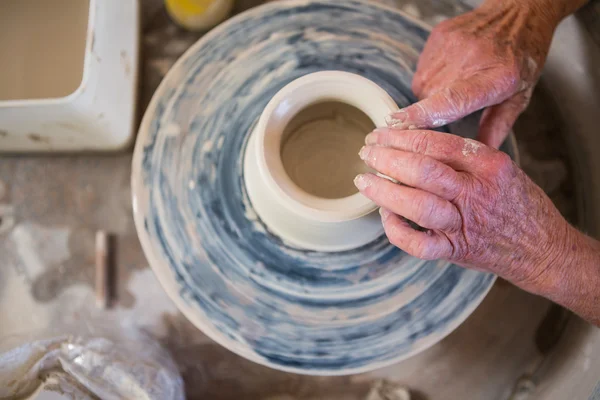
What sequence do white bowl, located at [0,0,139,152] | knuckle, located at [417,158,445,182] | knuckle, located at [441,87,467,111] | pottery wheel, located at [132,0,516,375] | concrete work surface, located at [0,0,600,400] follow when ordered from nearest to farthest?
knuckle, located at [417,158,445,182] → knuckle, located at [441,87,467,111] → pottery wheel, located at [132,0,516,375] → white bowl, located at [0,0,139,152] → concrete work surface, located at [0,0,600,400]

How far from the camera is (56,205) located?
1.39 m


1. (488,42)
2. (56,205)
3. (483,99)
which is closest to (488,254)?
(483,99)

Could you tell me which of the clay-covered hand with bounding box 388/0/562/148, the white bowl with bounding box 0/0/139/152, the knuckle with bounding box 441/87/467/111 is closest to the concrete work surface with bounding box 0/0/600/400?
the white bowl with bounding box 0/0/139/152

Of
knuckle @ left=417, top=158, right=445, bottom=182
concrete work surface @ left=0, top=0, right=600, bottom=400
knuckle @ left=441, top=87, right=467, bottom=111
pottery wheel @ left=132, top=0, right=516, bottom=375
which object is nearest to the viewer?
knuckle @ left=417, top=158, right=445, bottom=182

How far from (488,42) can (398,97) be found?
205 mm

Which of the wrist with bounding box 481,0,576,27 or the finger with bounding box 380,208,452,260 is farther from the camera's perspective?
the wrist with bounding box 481,0,576,27

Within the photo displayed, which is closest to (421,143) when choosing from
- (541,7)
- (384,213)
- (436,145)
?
(436,145)

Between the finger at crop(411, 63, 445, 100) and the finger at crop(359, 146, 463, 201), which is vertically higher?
the finger at crop(411, 63, 445, 100)

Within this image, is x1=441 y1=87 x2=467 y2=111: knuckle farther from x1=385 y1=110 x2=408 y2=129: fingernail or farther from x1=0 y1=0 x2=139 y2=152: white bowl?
x1=0 y1=0 x2=139 y2=152: white bowl

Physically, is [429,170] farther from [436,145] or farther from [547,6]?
[547,6]

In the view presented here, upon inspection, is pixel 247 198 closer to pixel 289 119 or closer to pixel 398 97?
pixel 289 119

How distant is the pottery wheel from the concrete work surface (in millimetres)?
363

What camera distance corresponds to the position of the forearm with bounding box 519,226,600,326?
0.94m

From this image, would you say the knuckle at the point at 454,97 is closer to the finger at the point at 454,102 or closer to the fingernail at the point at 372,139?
the finger at the point at 454,102
